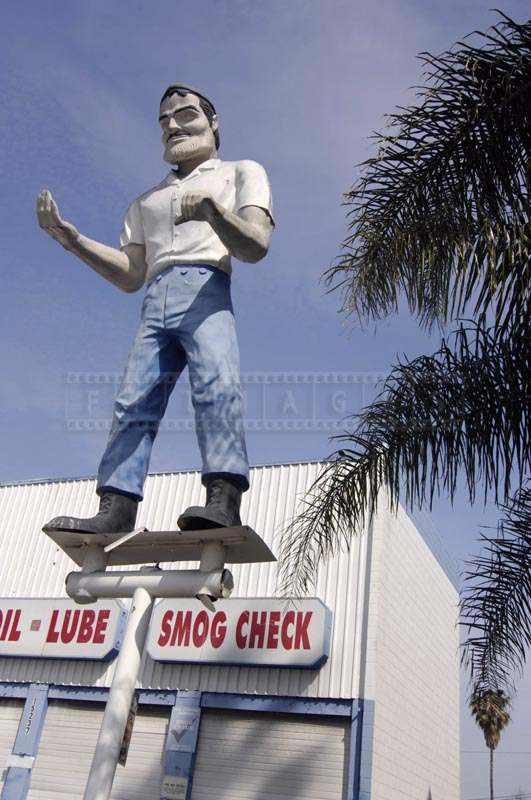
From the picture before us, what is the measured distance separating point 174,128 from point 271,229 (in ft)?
3.36

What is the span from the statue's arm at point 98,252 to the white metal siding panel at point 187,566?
28.4 feet

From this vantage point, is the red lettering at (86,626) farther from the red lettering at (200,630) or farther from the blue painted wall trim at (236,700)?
the red lettering at (200,630)

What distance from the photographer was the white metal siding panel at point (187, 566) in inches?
545

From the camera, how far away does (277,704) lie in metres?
13.6

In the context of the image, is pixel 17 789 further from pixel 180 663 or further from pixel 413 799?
pixel 413 799

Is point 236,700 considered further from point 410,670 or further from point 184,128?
point 184,128

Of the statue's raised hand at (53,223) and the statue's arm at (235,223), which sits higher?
the statue's raised hand at (53,223)

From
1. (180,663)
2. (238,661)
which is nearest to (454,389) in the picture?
(238,661)

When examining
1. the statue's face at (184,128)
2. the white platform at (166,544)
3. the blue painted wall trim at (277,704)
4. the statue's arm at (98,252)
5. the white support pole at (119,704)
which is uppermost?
the statue's face at (184,128)

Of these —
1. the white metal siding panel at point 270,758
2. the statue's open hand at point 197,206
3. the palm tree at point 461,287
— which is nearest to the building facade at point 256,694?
the white metal siding panel at point 270,758

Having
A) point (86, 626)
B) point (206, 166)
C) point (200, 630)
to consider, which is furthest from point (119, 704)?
point (86, 626)

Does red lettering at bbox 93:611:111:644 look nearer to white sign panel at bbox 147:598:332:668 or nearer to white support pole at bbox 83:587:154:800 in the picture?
white sign panel at bbox 147:598:332:668

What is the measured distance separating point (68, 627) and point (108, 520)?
1277 cm

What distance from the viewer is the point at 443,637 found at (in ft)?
66.5
